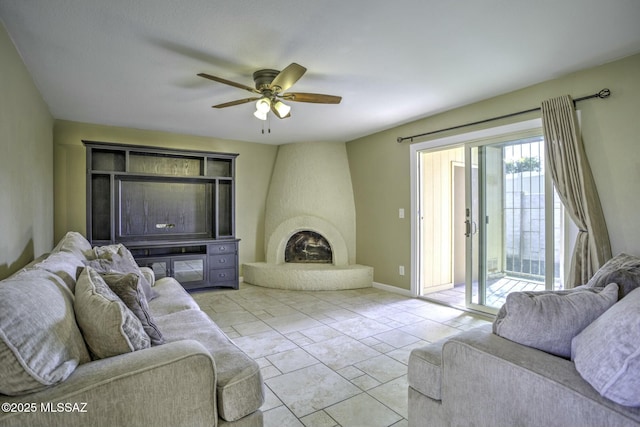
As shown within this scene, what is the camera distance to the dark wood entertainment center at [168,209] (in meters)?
4.31

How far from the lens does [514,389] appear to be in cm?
113

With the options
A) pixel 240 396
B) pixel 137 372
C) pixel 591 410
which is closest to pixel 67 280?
pixel 137 372

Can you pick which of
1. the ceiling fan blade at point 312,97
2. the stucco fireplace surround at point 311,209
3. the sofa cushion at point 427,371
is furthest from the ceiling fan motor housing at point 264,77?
the stucco fireplace surround at point 311,209

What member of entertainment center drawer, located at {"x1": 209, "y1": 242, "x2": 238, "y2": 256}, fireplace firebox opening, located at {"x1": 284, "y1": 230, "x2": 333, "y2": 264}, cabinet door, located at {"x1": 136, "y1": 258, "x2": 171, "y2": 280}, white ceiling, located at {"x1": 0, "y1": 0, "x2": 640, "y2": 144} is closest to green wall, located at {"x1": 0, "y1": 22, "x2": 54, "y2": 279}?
white ceiling, located at {"x1": 0, "y1": 0, "x2": 640, "y2": 144}

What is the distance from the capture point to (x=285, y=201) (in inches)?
213

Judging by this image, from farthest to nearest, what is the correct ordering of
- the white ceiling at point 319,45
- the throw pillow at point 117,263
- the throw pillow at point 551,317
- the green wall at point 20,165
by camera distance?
the throw pillow at point 117,263
the green wall at point 20,165
the white ceiling at point 319,45
the throw pillow at point 551,317

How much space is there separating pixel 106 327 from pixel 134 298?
1.12 ft

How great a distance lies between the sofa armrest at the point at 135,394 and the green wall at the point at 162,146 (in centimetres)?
397

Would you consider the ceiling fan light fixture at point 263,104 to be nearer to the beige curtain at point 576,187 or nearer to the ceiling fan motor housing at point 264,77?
the ceiling fan motor housing at point 264,77

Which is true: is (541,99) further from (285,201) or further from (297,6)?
(285,201)

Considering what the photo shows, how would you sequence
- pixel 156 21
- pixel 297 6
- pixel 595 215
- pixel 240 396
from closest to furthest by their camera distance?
pixel 240 396
pixel 297 6
pixel 156 21
pixel 595 215

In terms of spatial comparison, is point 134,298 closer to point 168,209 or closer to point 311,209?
point 168,209

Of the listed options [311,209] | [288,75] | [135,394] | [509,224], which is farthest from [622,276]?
[311,209]

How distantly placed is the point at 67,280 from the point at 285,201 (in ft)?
12.9
